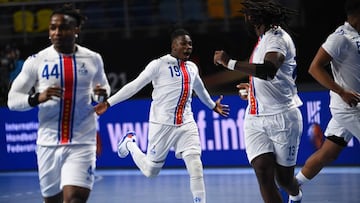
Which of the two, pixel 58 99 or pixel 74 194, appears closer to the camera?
pixel 74 194

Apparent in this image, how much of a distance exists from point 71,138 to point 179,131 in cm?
293

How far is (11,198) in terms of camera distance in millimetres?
A: 10961

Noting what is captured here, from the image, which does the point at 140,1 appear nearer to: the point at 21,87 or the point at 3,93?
the point at 3,93

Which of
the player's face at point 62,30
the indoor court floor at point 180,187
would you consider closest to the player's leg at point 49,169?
the player's face at point 62,30

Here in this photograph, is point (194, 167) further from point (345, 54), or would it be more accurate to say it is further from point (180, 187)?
point (180, 187)

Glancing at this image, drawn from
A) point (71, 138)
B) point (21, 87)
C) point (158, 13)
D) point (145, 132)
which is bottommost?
point (145, 132)

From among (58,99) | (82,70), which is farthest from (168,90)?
(58,99)

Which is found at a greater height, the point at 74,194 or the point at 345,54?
the point at 345,54

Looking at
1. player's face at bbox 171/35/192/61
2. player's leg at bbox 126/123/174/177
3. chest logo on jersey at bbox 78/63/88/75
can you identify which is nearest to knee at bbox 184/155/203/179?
player's leg at bbox 126/123/174/177

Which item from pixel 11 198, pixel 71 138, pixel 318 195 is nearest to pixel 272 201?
pixel 71 138

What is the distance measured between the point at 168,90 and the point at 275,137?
233 cm

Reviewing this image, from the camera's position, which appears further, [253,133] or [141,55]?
[141,55]

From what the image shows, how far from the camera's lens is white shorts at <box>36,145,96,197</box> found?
6.17m

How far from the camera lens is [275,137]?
283 inches
